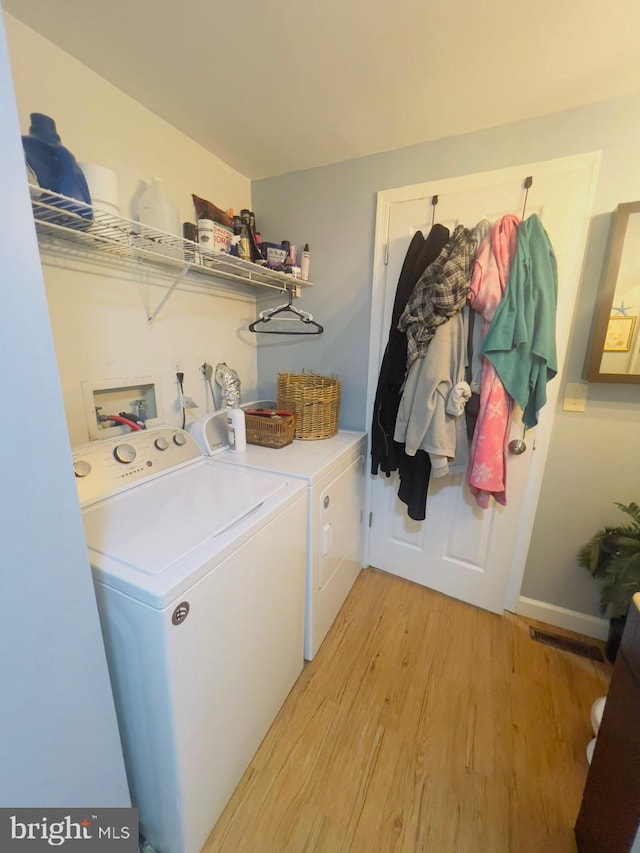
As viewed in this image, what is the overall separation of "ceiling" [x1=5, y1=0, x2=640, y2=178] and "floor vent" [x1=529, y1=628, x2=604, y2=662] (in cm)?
235

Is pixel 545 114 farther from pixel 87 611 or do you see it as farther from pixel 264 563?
pixel 87 611

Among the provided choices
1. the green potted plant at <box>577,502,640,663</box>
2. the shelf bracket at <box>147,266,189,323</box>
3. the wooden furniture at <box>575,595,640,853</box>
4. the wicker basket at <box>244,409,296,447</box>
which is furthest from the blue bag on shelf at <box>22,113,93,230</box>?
the green potted plant at <box>577,502,640,663</box>

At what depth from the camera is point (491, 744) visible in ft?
4.06

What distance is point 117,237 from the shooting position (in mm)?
1205

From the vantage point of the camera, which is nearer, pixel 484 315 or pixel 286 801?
pixel 286 801

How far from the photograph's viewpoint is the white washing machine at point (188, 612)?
0.77m

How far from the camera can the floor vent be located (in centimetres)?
160

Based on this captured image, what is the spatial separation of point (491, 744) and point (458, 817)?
0.28m

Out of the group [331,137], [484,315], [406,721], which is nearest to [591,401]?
[484,315]

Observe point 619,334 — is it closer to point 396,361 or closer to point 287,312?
point 396,361

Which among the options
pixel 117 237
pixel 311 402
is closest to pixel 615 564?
pixel 311 402

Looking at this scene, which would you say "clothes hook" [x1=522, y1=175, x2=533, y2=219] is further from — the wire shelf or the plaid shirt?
the wire shelf

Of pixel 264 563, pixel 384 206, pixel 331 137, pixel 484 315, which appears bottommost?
pixel 264 563

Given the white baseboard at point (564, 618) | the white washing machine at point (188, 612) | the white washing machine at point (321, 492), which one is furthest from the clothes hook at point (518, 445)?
the white washing machine at point (188, 612)
